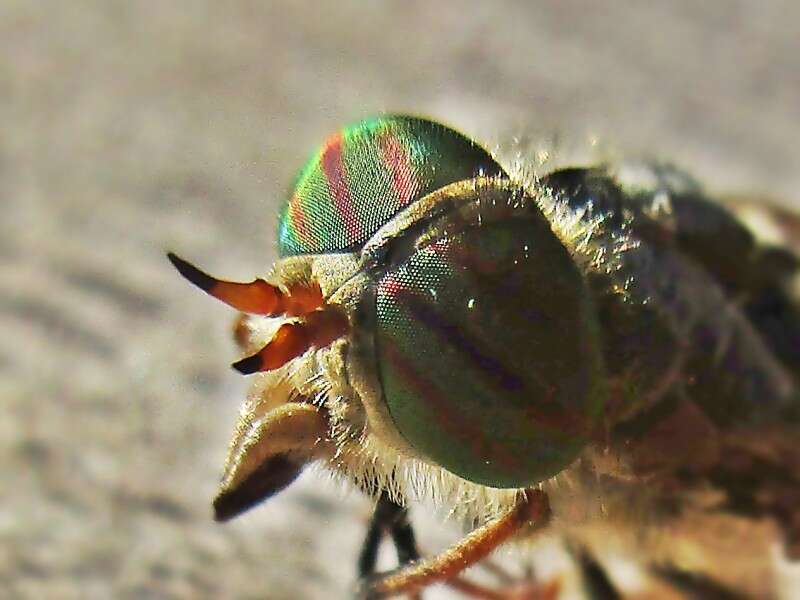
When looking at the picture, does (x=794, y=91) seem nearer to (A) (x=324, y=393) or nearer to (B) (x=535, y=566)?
(B) (x=535, y=566)

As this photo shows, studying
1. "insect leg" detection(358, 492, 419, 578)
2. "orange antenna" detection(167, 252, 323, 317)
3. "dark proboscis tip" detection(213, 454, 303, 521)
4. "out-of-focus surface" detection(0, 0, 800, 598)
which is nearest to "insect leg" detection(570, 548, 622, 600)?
"out-of-focus surface" detection(0, 0, 800, 598)

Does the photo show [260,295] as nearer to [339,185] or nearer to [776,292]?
[339,185]

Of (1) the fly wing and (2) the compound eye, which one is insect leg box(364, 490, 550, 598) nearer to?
(2) the compound eye

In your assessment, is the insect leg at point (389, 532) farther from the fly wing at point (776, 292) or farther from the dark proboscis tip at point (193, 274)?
the fly wing at point (776, 292)

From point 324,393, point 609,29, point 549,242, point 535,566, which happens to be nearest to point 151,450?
point 535,566

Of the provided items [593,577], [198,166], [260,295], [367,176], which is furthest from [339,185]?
[198,166]
